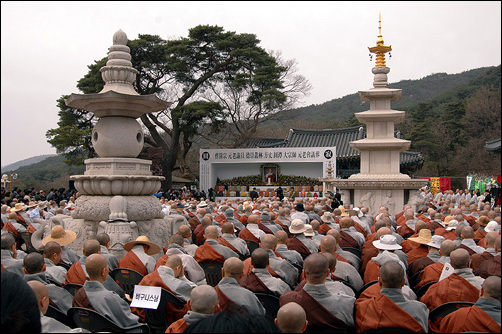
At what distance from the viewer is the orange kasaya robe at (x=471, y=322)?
2896 millimetres

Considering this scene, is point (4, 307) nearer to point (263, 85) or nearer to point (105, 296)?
point (105, 296)

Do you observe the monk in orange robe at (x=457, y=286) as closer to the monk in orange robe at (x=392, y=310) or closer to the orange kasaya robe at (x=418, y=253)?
the monk in orange robe at (x=392, y=310)

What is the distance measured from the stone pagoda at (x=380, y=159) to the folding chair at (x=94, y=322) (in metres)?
13.7

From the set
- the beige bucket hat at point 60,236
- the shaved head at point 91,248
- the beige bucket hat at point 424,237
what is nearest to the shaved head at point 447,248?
the beige bucket hat at point 424,237

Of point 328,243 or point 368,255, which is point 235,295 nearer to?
point 328,243

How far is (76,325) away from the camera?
3631 mm

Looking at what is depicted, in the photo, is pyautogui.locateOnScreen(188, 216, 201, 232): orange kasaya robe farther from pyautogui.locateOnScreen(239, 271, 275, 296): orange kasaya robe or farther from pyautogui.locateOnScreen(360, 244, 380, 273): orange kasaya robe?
pyautogui.locateOnScreen(239, 271, 275, 296): orange kasaya robe

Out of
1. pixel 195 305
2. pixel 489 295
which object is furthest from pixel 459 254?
pixel 195 305

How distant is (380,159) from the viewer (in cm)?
1758

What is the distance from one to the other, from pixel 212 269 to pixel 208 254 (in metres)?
0.21

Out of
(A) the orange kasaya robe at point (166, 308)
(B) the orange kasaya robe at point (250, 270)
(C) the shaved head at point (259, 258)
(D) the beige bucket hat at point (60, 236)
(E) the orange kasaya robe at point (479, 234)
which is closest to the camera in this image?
(A) the orange kasaya robe at point (166, 308)

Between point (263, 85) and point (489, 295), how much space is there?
2755 centimetres

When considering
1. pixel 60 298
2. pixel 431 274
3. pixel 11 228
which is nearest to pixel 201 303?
pixel 60 298

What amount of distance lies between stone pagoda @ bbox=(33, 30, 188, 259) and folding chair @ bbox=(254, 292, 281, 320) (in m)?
4.10
